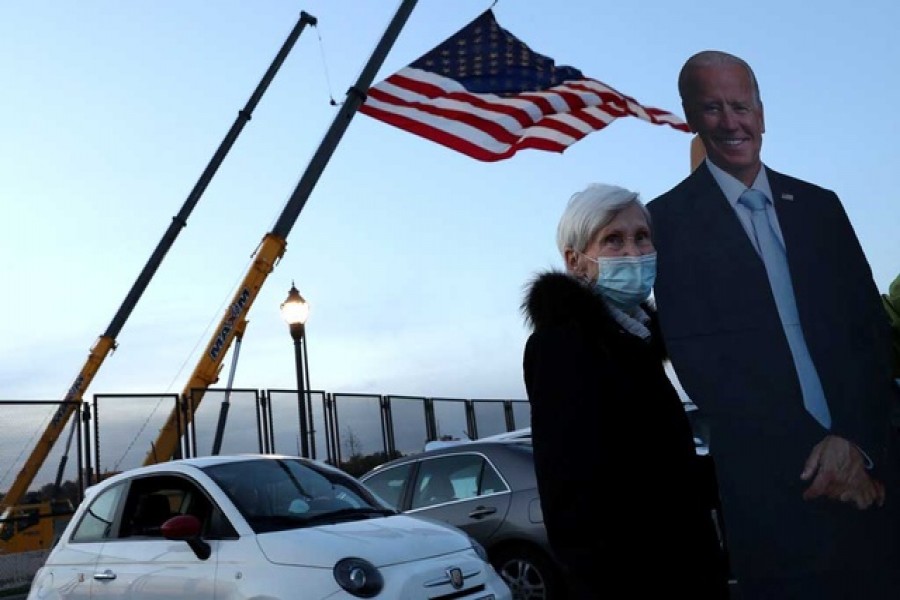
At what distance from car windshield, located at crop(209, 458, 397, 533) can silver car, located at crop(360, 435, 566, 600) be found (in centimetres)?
137

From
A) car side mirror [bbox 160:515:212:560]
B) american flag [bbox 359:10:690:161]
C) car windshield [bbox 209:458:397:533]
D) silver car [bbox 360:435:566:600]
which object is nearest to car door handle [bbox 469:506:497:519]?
silver car [bbox 360:435:566:600]

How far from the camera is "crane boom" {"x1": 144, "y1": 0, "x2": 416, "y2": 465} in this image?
61.3 ft

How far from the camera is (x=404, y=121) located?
11.7 meters

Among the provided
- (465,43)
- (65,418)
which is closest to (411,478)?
(465,43)

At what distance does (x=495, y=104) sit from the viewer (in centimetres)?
1166

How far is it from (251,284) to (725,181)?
1732 centimetres

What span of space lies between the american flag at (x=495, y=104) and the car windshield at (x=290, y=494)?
4332mm

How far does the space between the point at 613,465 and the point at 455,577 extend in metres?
4.66

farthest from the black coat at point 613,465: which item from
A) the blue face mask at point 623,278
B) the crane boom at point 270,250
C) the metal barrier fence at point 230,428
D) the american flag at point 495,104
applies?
the crane boom at point 270,250

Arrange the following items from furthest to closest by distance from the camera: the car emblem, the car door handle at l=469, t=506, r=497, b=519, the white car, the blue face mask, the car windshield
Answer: the car door handle at l=469, t=506, r=497, b=519
the car windshield
the car emblem
the white car
the blue face mask

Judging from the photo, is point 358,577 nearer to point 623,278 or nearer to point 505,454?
point 505,454

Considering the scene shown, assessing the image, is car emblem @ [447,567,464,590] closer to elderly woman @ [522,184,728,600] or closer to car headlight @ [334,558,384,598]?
car headlight @ [334,558,384,598]

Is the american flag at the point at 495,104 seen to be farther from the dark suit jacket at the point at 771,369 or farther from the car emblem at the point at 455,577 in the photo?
the dark suit jacket at the point at 771,369

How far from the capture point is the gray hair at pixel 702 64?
3.83 meters
